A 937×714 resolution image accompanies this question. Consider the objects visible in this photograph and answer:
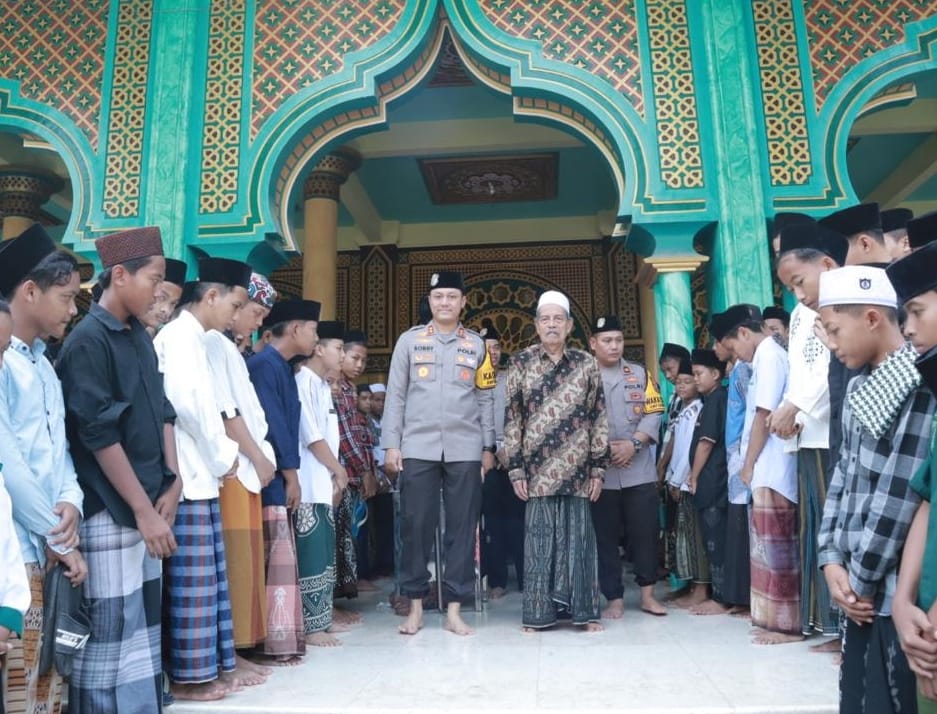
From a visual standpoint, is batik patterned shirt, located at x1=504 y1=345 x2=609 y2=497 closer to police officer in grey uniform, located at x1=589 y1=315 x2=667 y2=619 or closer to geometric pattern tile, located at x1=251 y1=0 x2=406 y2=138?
police officer in grey uniform, located at x1=589 y1=315 x2=667 y2=619

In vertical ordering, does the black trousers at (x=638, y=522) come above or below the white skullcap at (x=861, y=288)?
below

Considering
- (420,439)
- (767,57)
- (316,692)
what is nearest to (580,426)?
(420,439)

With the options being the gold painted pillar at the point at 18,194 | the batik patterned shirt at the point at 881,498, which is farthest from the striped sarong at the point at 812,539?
the gold painted pillar at the point at 18,194

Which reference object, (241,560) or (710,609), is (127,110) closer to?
(241,560)

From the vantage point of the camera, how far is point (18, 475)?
1796mm

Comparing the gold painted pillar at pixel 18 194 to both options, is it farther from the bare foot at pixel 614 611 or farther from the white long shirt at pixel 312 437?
the bare foot at pixel 614 611

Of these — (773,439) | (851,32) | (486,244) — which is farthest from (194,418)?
(486,244)

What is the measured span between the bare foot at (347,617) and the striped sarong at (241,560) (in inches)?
37.7

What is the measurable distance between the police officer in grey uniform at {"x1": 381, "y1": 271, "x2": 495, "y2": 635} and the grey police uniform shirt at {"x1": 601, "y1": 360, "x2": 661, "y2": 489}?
27.7 inches

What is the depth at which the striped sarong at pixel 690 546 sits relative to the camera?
4035 mm

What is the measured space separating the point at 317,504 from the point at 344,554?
860 millimetres

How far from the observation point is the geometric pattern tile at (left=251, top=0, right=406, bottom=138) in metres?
5.01

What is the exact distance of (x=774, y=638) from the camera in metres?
3.05

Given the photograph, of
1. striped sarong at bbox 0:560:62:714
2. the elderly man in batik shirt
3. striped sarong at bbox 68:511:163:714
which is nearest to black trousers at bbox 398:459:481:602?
the elderly man in batik shirt
